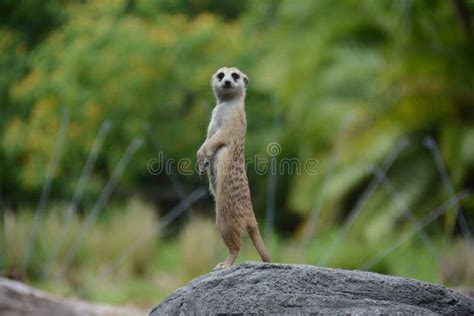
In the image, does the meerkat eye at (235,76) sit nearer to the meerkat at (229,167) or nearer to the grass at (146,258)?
the meerkat at (229,167)

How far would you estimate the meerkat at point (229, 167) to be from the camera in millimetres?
4996

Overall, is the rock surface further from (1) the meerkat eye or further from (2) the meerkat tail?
(1) the meerkat eye

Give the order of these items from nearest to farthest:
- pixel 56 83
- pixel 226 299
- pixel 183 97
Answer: pixel 226 299 → pixel 56 83 → pixel 183 97

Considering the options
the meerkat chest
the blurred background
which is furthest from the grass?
the meerkat chest

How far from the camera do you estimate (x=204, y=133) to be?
55.5 feet

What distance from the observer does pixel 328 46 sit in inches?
622

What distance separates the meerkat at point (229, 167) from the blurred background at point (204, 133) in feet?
17.4

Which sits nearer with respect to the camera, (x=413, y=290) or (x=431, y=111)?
(x=413, y=290)

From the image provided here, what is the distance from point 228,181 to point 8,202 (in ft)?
46.0

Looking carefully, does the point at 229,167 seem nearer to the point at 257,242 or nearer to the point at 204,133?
the point at 257,242

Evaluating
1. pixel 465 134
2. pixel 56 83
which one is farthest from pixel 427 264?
pixel 56 83

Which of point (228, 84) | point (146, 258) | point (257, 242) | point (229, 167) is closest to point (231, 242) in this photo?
point (257, 242)

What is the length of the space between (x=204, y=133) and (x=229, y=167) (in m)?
11.9

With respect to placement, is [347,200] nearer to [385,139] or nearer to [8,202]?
[385,139]
